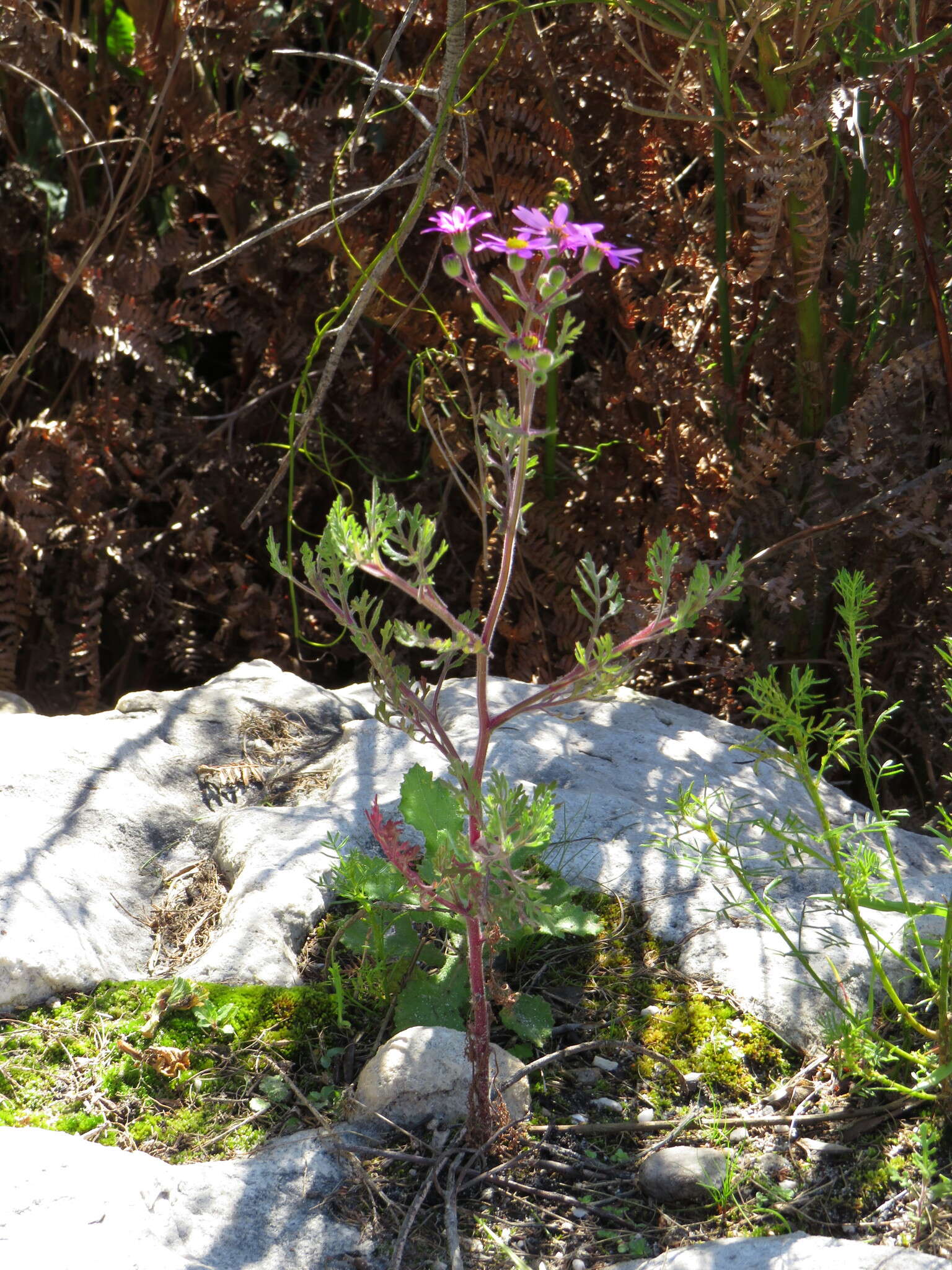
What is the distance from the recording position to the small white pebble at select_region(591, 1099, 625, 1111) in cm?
184

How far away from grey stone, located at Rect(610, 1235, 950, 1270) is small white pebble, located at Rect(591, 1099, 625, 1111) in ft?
1.03

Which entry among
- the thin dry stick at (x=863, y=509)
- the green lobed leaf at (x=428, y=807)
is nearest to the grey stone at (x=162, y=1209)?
the green lobed leaf at (x=428, y=807)

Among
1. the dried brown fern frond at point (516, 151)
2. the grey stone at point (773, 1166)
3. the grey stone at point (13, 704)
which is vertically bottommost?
the grey stone at point (773, 1166)

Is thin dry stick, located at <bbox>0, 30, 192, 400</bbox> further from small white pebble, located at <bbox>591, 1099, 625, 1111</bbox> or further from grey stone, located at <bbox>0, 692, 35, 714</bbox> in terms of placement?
small white pebble, located at <bbox>591, 1099, 625, 1111</bbox>

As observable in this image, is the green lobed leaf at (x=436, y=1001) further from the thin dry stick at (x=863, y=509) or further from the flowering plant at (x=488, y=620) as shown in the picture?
the thin dry stick at (x=863, y=509)

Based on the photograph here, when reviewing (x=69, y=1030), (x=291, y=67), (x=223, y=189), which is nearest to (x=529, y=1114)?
(x=69, y=1030)

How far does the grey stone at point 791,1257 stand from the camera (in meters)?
1.40

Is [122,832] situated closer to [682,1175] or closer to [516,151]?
[682,1175]

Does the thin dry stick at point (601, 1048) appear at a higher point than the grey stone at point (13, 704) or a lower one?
lower

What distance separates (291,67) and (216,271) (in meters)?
0.80

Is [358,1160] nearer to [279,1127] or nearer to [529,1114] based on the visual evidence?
[279,1127]

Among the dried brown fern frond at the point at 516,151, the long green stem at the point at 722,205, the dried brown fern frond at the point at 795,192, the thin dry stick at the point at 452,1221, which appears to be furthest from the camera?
the dried brown fern frond at the point at 516,151

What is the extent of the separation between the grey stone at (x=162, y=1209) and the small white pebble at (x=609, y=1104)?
43 cm

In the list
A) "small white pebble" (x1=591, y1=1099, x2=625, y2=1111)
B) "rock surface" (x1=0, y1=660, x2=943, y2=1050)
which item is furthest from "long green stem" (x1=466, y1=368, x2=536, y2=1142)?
"rock surface" (x1=0, y1=660, x2=943, y2=1050)
